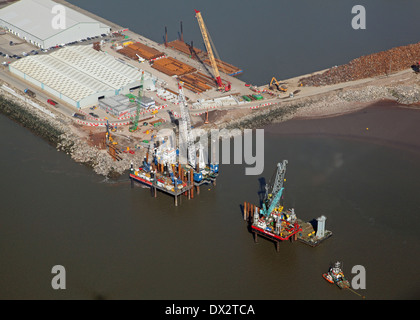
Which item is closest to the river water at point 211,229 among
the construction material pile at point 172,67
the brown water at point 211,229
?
the brown water at point 211,229

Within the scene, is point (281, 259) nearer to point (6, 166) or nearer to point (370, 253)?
point (370, 253)

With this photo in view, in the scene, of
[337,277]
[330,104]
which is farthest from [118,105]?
[337,277]

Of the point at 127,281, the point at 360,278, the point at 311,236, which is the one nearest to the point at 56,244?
the point at 127,281

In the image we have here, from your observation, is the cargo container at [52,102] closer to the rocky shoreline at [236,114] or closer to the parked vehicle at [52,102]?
the parked vehicle at [52,102]

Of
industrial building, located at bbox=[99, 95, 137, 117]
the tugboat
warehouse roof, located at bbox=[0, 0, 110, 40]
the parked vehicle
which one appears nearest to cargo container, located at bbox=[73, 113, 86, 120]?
industrial building, located at bbox=[99, 95, 137, 117]
